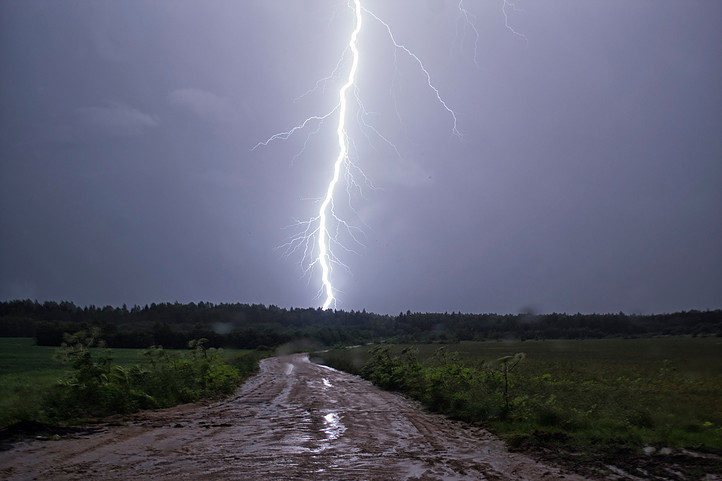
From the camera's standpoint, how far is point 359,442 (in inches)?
337

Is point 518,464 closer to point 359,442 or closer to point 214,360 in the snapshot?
point 359,442

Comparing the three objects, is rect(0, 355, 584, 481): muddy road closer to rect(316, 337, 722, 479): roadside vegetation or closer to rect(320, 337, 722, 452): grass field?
rect(316, 337, 722, 479): roadside vegetation

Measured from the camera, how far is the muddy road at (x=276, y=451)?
239 inches

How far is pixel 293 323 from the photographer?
14050 cm

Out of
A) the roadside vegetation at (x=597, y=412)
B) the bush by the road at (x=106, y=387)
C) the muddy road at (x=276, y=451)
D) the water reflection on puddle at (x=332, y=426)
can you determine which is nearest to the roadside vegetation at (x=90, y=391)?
the bush by the road at (x=106, y=387)

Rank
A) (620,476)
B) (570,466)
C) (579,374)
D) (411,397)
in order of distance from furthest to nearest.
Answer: (579,374) < (411,397) < (570,466) < (620,476)

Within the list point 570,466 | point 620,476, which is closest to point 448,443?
point 570,466

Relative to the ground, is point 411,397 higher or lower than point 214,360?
lower

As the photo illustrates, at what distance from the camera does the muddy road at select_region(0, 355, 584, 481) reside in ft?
19.9

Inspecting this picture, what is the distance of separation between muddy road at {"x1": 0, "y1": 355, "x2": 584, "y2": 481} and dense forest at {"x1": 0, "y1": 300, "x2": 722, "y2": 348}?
18.9 metres

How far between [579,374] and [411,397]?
7.49 m

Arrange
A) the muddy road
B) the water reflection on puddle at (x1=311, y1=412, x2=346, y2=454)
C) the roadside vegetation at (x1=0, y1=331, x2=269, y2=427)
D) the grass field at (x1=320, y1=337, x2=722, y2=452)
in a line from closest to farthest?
the muddy road
the water reflection on puddle at (x1=311, y1=412, x2=346, y2=454)
the grass field at (x1=320, y1=337, x2=722, y2=452)
the roadside vegetation at (x1=0, y1=331, x2=269, y2=427)

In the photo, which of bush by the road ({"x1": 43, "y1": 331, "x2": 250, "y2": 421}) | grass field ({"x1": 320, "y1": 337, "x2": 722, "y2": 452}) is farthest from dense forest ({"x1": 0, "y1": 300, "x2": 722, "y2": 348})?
grass field ({"x1": 320, "y1": 337, "x2": 722, "y2": 452})

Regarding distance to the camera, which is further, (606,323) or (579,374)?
(606,323)
